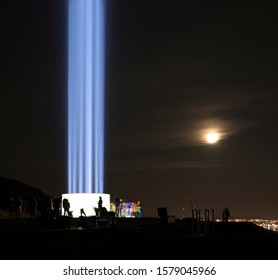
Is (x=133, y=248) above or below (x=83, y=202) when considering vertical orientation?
below

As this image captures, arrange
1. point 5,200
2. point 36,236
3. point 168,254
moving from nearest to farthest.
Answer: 1. point 168,254
2. point 36,236
3. point 5,200

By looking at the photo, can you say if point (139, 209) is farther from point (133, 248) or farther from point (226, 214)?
point (133, 248)

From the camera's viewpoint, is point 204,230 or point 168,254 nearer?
point 168,254

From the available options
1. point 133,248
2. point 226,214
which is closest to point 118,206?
point 226,214

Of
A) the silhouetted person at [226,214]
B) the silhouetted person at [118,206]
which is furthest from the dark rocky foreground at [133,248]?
the silhouetted person at [118,206]

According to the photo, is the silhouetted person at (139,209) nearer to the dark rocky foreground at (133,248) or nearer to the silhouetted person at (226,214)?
the silhouetted person at (226,214)

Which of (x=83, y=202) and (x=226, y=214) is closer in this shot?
(x=226, y=214)

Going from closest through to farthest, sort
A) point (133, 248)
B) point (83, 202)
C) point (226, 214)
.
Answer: point (133, 248) < point (226, 214) < point (83, 202)

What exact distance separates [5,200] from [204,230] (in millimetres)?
51520

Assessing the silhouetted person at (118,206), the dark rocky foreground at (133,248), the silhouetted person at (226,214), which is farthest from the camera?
the silhouetted person at (118,206)
